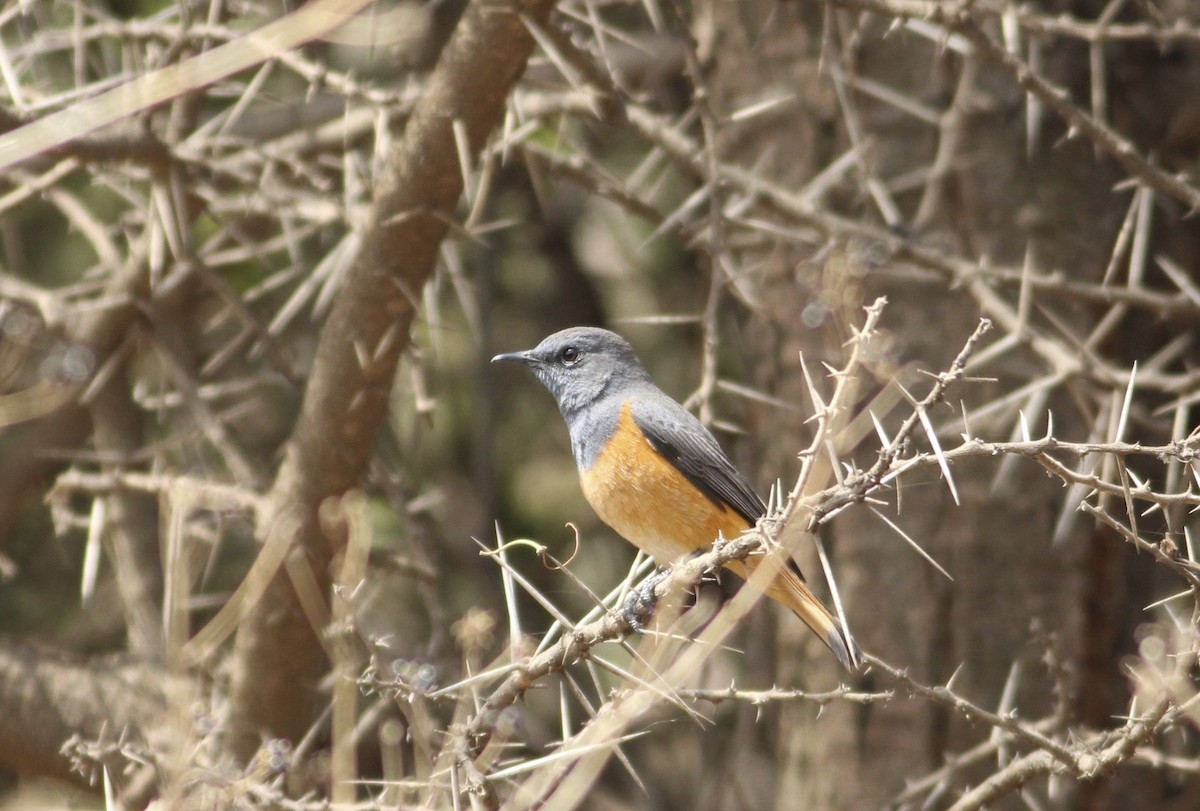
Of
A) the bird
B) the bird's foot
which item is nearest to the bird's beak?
the bird

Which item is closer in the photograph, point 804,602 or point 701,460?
point 804,602

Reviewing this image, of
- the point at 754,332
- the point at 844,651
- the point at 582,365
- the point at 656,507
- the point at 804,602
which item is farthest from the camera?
the point at 754,332

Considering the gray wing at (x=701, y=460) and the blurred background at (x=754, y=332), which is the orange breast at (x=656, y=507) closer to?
the gray wing at (x=701, y=460)

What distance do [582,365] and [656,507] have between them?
34.8 inches

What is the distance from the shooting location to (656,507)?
445 centimetres

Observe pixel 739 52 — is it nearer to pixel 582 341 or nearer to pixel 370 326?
pixel 582 341

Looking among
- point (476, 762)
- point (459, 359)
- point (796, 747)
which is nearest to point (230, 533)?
point (459, 359)

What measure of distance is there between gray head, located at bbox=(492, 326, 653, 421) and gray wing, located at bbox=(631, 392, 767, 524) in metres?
0.42

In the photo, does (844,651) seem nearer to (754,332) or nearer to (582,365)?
(582,365)

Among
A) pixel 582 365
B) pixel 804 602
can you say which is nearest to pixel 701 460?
pixel 804 602

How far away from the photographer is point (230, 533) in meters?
6.28

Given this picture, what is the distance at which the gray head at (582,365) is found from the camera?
505 centimetres

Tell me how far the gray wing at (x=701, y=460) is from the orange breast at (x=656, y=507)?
31 millimetres

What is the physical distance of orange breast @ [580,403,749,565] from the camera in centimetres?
445
